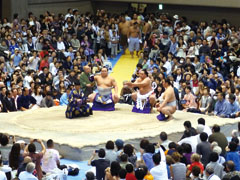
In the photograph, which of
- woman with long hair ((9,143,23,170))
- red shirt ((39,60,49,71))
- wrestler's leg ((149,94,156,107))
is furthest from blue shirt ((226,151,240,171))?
red shirt ((39,60,49,71))

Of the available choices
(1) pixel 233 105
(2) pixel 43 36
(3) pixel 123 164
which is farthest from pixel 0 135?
(2) pixel 43 36

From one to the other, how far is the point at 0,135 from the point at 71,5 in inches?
492

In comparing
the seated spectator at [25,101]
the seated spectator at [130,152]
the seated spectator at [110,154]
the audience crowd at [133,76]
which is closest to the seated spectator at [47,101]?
the audience crowd at [133,76]

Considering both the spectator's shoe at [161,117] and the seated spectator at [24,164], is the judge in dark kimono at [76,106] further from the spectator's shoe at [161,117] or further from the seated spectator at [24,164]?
the seated spectator at [24,164]

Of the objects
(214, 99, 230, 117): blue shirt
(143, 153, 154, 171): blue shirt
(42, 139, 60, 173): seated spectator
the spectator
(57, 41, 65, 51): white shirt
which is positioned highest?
(57, 41, 65, 51): white shirt

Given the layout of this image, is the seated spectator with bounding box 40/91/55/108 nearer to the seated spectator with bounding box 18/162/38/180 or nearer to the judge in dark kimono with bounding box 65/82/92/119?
the judge in dark kimono with bounding box 65/82/92/119

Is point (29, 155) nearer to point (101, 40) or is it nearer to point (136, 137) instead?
point (136, 137)

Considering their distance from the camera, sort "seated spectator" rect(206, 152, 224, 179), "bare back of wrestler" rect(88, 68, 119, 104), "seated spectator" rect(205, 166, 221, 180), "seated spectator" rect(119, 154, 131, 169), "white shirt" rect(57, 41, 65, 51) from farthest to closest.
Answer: "white shirt" rect(57, 41, 65, 51)
"bare back of wrestler" rect(88, 68, 119, 104)
"seated spectator" rect(206, 152, 224, 179)
"seated spectator" rect(119, 154, 131, 169)
"seated spectator" rect(205, 166, 221, 180)

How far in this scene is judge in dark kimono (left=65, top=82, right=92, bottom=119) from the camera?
1180cm

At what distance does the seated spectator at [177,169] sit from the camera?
8.21 metres

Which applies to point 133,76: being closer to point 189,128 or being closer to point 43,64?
point 43,64

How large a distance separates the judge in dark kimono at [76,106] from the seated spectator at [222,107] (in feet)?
8.47

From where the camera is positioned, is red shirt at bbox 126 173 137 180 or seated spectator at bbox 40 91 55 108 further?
seated spectator at bbox 40 91 55 108

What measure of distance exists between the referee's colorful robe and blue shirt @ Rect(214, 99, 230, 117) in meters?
2.59
